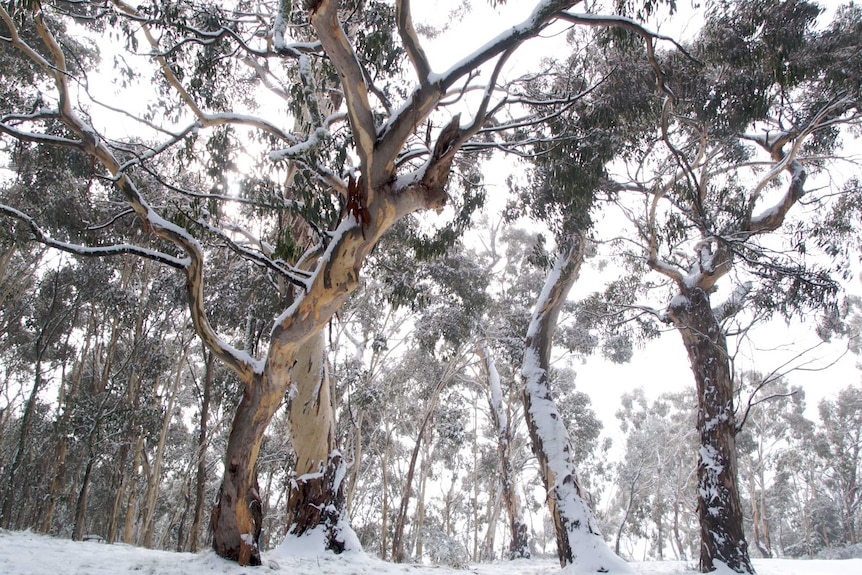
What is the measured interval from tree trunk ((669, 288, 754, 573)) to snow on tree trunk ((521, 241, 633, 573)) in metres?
1.30

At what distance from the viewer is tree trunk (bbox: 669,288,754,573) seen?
229 inches

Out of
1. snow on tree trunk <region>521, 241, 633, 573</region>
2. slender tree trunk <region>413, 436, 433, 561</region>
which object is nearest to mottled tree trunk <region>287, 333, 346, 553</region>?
snow on tree trunk <region>521, 241, 633, 573</region>

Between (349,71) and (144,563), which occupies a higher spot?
(349,71)

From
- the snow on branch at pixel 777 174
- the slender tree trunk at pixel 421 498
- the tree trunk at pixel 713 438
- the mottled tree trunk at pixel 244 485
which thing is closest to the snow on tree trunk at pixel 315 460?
the mottled tree trunk at pixel 244 485

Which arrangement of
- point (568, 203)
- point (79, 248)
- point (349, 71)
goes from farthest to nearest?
1. point (568, 203)
2. point (79, 248)
3. point (349, 71)

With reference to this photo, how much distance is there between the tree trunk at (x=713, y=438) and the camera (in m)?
5.81

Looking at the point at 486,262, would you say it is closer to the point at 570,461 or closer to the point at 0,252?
the point at 570,461

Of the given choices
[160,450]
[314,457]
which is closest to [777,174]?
[314,457]

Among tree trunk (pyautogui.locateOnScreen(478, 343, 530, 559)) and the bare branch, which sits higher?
the bare branch

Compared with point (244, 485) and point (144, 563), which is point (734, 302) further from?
point (144, 563)

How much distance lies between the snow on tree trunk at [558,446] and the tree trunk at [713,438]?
1298 millimetres

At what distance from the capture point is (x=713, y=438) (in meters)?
6.29

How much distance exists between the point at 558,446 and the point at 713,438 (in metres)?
1.85

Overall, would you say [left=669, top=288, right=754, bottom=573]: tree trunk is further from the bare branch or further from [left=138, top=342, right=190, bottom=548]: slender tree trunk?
[left=138, top=342, right=190, bottom=548]: slender tree trunk
